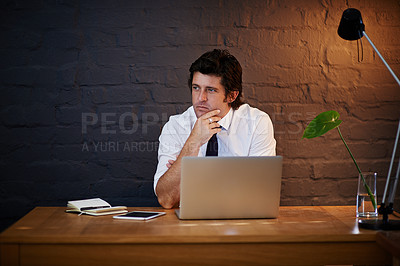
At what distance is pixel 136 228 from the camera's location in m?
1.76

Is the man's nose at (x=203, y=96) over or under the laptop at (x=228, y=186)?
over

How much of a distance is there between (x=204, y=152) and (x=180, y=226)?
3.03 feet

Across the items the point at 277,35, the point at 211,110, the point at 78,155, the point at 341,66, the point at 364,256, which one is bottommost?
the point at 364,256

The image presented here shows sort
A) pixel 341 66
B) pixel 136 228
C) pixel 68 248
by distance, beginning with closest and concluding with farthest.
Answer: pixel 68 248, pixel 136 228, pixel 341 66

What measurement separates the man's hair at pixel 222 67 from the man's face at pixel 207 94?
0.09ft

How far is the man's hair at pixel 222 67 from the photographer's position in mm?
2619

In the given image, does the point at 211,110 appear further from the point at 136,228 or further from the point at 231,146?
the point at 136,228

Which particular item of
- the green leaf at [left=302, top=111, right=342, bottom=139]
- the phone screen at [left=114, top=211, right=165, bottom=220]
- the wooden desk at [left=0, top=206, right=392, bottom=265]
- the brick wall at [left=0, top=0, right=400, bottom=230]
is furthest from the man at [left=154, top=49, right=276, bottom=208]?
the wooden desk at [left=0, top=206, right=392, bottom=265]

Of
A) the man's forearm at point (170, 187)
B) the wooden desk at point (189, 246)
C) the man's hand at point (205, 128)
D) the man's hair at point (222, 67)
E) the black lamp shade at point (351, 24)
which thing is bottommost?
the wooden desk at point (189, 246)

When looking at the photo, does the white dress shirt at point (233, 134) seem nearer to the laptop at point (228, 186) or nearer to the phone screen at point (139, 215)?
the phone screen at point (139, 215)

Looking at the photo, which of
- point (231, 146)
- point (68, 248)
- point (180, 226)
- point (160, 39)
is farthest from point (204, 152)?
point (68, 248)

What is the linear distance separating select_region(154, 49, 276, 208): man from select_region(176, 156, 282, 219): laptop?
67cm

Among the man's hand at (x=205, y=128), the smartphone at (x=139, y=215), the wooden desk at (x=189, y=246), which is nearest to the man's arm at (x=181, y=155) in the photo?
the man's hand at (x=205, y=128)

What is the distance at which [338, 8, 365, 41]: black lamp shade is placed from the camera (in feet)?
6.82
